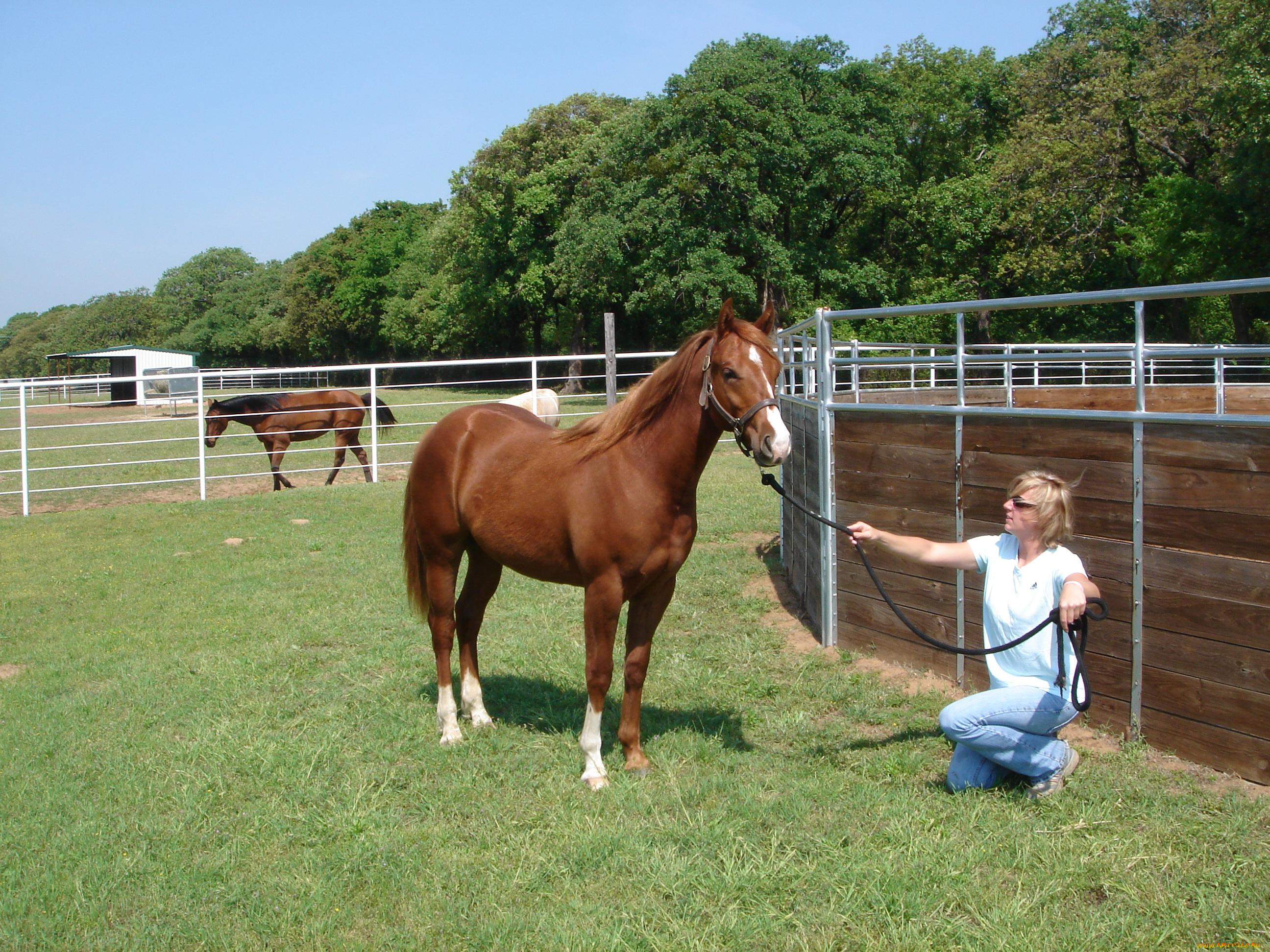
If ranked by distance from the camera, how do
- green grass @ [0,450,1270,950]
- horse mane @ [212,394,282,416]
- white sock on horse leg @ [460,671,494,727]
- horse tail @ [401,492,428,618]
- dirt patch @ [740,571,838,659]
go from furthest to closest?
horse mane @ [212,394,282,416], dirt patch @ [740,571,838,659], horse tail @ [401,492,428,618], white sock on horse leg @ [460,671,494,727], green grass @ [0,450,1270,950]

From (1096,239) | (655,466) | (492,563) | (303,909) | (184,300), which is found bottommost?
(303,909)

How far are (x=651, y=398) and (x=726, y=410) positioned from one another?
0.48 metres

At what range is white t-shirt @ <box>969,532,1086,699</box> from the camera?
3.52 meters

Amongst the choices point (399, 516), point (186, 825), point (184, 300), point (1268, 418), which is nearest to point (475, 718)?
point (186, 825)

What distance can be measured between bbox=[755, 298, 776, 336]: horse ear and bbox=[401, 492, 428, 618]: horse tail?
7.63ft

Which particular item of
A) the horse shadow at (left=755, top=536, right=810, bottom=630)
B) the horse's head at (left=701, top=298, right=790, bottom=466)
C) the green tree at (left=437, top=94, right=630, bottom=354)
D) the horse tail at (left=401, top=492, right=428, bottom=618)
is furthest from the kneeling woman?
the green tree at (left=437, top=94, right=630, bottom=354)

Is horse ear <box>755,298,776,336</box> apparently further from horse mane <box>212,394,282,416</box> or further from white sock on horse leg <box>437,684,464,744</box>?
horse mane <box>212,394,282,416</box>

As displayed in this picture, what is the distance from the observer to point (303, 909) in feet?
10.2

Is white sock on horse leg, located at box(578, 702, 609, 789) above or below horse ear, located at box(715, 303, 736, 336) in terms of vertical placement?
below

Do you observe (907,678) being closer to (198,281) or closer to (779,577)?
(779,577)

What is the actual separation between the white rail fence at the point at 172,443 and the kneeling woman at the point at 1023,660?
234 inches

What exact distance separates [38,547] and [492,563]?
25.4 feet

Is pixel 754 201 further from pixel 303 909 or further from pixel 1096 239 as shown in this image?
pixel 303 909

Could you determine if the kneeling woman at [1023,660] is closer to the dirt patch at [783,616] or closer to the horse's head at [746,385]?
the horse's head at [746,385]
